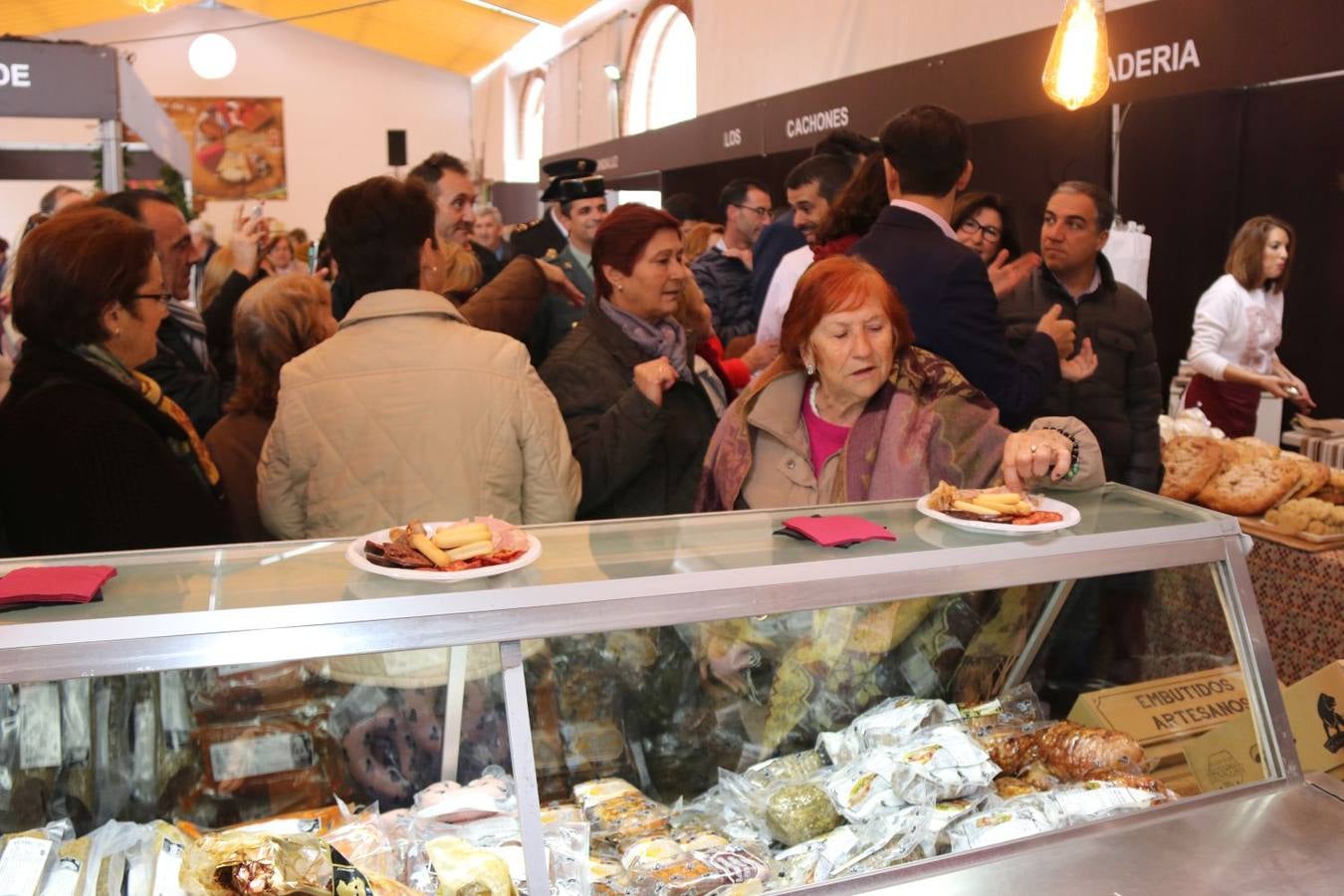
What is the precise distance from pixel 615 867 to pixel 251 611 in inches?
24.5

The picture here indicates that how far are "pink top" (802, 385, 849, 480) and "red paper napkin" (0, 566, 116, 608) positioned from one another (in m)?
1.49

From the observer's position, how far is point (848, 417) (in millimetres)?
2510

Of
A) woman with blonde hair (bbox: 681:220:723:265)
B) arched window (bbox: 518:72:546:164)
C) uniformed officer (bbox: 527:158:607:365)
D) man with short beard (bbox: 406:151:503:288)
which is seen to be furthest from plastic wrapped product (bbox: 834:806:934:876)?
arched window (bbox: 518:72:546:164)

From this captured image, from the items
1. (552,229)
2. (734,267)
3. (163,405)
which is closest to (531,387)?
(163,405)

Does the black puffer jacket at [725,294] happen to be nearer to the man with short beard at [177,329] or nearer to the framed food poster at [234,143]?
the man with short beard at [177,329]

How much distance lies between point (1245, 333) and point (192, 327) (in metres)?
3.74

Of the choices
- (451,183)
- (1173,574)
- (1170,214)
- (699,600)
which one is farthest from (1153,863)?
(451,183)

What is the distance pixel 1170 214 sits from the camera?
4297mm

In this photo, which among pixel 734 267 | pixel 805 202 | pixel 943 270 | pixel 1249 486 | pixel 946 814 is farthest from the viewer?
pixel 734 267

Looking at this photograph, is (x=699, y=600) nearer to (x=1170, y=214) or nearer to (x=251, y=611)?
(x=251, y=611)

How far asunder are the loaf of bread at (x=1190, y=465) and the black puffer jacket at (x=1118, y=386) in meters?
0.35

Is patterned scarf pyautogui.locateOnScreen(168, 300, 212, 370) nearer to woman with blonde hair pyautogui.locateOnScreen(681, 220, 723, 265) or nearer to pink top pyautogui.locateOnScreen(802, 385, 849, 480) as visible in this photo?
pink top pyautogui.locateOnScreen(802, 385, 849, 480)

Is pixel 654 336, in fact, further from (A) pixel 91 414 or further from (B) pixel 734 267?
(B) pixel 734 267

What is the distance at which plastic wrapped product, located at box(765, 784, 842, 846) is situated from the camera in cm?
167
